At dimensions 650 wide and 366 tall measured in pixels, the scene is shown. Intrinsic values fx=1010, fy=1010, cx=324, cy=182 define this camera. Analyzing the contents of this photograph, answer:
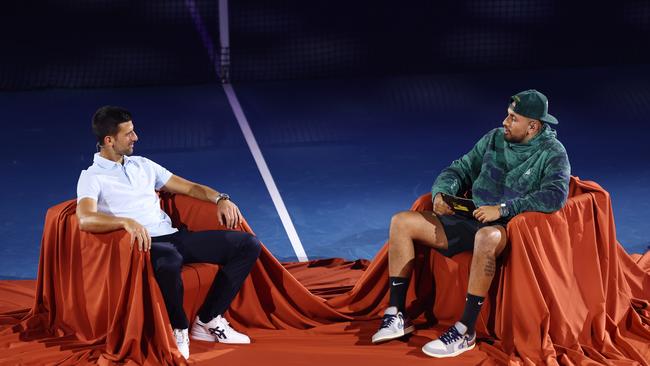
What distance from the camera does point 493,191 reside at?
6.19 m

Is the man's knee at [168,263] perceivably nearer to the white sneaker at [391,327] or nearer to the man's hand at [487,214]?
the white sneaker at [391,327]

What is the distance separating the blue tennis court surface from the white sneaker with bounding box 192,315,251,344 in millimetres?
1826

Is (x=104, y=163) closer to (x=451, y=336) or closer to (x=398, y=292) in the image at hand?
(x=398, y=292)

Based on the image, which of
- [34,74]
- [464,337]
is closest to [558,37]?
[34,74]

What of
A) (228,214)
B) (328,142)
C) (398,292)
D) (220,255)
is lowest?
(398,292)

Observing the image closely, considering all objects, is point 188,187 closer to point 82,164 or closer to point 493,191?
point 493,191

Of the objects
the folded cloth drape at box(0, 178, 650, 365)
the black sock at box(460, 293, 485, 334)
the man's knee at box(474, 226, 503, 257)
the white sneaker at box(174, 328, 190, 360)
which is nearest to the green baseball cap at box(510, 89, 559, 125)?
the folded cloth drape at box(0, 178, 650, 365)

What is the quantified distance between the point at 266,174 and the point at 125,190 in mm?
3852

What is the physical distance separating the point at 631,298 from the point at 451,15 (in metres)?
8.18

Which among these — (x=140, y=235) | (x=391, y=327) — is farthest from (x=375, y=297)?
(x=140, y=235)

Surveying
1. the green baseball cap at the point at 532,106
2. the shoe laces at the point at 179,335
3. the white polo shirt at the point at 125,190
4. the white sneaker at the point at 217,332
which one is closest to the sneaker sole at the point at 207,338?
the white sneaker at the point at 217,332

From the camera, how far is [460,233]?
6.07 m

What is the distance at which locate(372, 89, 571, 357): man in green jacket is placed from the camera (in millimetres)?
5734

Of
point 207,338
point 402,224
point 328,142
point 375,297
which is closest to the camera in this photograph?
point 207,338
